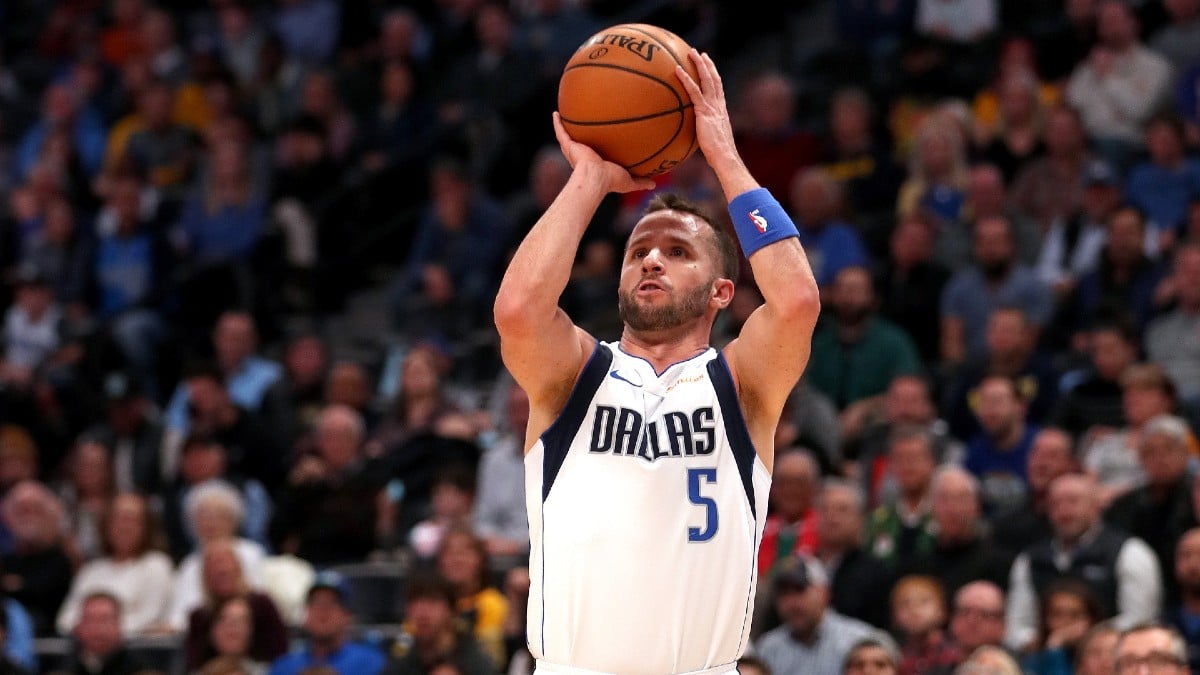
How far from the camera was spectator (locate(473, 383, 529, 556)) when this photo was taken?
11.9 m

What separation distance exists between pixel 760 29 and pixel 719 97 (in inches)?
447

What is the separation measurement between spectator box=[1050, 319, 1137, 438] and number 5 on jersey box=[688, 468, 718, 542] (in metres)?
6.45

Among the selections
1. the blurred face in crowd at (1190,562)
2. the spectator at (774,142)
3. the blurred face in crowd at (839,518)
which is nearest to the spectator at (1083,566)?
the blurred face in crowd at (1190,562)

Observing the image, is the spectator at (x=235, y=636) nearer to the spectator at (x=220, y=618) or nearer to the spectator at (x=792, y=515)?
the spectator at (x=220, y=618)

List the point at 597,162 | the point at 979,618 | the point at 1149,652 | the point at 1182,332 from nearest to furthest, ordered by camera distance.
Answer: the point at 597,162
the point at 1149,652
the point at 979,618
the point at 1182,332

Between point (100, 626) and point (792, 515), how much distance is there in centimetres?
412

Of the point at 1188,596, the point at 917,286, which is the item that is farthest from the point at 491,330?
the point at 1188,596

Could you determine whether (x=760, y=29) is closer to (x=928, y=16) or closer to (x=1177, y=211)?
(x=928, y=16)

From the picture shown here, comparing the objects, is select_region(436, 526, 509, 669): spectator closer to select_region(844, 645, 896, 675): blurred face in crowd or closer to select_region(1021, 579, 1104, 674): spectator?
select_region(844, 645, 896, 675): blurred face in crowd

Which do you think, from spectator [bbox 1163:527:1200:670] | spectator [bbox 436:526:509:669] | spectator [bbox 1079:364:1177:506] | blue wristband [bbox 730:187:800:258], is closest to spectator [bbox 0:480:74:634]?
spectator [bbox 436:526:509:669]

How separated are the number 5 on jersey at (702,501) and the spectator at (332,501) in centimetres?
677

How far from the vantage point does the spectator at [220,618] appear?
10922 millimetres

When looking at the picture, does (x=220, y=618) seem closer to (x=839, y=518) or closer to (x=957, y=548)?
(x=839, y=518)

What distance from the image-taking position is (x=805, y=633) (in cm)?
988
